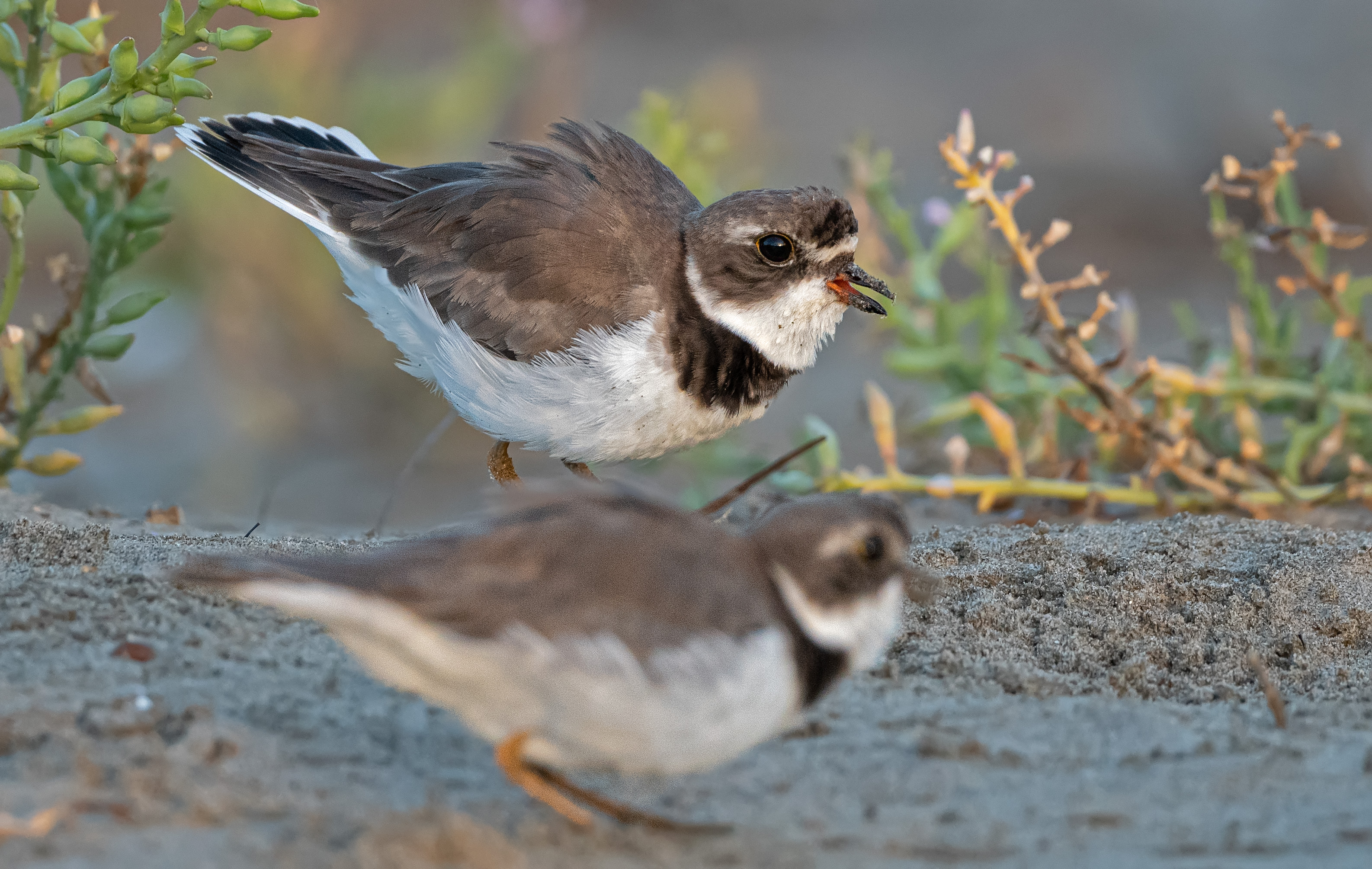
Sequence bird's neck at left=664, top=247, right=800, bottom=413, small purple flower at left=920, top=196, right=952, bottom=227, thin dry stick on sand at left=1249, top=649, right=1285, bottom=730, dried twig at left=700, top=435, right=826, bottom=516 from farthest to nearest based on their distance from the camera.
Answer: small purple flower at left=920, top=196, right=952, bottom=227, bird's neck at left=664, top=247, right=800, bottom=413, dried twig at left=700, top=435, right=826, bottom=516, thin dry stick on sand at left=1249, top=649, right=1285, bottom=730


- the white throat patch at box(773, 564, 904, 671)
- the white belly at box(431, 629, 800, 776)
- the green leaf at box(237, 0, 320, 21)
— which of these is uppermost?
the green leaf at box(237, 0, 320, 21)

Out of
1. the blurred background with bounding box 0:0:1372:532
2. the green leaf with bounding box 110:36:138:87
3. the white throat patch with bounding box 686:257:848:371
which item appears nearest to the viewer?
the green leaf with bounding box 110:36:138:87

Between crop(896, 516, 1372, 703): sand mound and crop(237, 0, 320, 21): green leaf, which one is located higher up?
crop(237, 0, 320, 21): green leaf

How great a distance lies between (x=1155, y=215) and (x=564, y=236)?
8.09m

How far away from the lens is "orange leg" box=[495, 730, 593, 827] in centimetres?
248

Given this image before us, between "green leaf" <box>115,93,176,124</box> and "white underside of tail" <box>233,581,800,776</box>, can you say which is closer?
"white underside of tail" <box>233,581,800,776</box>

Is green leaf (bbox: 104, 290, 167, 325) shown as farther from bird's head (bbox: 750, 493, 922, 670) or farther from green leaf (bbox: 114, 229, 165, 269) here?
bird's head (bbox: 750, 493, 922, 670)

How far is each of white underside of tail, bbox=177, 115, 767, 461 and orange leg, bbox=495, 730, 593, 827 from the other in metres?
1.85

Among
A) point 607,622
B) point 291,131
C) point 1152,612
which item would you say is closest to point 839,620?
point 607,622

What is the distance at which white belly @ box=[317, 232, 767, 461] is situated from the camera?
424 cm

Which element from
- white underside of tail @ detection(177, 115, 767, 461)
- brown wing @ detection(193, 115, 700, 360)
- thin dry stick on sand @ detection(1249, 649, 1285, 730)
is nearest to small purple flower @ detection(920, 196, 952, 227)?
brown wing @ detection(193, 115, 700, 360)

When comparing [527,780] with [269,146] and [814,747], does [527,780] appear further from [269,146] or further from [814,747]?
[269,146]

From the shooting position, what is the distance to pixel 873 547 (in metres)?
2.68

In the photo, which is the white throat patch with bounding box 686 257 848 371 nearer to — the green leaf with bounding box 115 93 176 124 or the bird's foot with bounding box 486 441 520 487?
the bird's foot with bounding box 486 441 520 487
